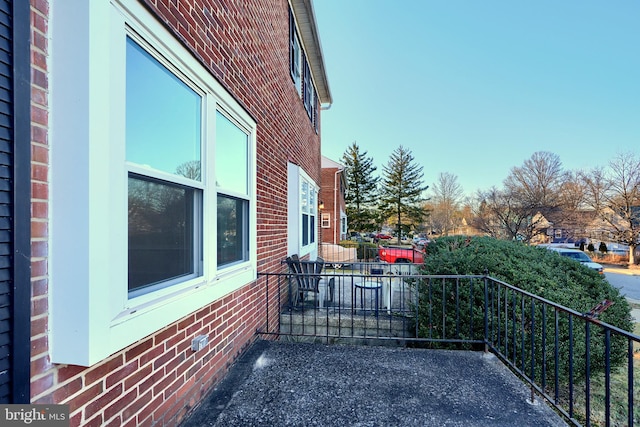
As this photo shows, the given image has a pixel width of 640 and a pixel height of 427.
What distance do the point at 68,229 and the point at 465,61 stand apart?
16.0 m

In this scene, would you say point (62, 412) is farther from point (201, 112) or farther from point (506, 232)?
point (506, 232)

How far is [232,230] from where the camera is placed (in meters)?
3.00

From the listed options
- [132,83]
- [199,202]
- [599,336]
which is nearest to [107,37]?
[132,83]

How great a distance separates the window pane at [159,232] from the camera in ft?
5.30

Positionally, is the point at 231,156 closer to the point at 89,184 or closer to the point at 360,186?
the point at 89,184

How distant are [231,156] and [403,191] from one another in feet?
103

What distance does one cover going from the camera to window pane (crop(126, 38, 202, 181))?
1.61 m

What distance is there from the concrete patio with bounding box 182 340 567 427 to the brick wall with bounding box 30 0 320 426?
0.93ft

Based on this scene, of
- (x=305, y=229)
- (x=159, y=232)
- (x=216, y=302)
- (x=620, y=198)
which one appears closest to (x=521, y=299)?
(x=216, y=302)

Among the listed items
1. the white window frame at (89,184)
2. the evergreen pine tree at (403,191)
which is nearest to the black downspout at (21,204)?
the white window frame at (89,184)

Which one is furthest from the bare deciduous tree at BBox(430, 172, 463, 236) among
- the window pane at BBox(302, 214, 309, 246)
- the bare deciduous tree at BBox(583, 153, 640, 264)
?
the window pane at BBox(302, 214, 309, 246)

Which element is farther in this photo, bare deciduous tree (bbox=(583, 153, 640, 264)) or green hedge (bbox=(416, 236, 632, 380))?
bare deciduous tree (bbox=(583, 153, 640, 264))

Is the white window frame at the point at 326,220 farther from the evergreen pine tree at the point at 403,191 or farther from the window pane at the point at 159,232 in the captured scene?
the window pane at the point at 159,232

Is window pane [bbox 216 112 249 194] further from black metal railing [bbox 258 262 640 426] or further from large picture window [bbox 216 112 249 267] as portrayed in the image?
black metal railing [bbox 258 262 640 426]
